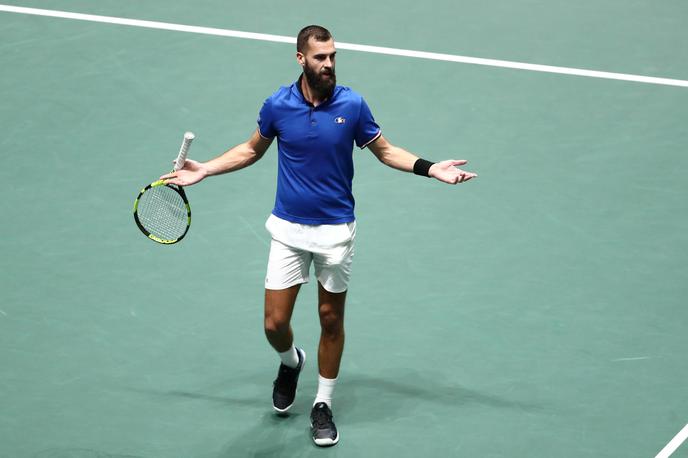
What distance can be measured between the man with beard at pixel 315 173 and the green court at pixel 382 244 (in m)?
0.89

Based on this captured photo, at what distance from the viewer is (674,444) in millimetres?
8133

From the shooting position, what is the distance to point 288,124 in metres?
7.72

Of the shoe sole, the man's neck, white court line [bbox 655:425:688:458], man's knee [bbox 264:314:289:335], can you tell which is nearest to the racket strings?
man's knee [bbox 264:314:289:335]

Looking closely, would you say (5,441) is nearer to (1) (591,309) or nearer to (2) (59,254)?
(2) (59,254)

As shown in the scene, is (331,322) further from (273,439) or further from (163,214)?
(163,214)

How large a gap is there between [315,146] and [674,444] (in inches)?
117

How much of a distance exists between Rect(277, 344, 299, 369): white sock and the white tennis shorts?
537mm

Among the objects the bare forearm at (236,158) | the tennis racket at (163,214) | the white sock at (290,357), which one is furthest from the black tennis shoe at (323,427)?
the bare forearm at (236,158)

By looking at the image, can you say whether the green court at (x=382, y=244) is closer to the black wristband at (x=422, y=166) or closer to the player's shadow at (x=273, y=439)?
the player's shadow at (x=273, y=439)

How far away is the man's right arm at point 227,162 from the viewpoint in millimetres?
7773

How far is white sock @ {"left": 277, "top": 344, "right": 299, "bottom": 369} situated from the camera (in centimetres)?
831

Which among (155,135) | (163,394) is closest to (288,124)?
(163,394)

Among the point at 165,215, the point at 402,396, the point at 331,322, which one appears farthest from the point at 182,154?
the point at 402,396

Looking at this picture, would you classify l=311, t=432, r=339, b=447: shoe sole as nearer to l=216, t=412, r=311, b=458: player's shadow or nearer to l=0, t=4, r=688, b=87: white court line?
l=216, t=412, r=311, b=458: player's shadow
